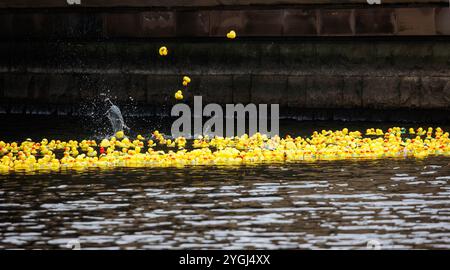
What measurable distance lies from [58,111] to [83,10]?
2518 millimetres

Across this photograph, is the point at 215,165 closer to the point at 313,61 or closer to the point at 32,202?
the point at 32,202

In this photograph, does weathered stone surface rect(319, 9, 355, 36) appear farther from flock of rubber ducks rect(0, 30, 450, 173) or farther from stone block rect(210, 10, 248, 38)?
flock of rubber ducks rect(0, 30, 450, 173)

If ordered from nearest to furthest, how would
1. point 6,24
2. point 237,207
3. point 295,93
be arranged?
1. point 237,207
2. point 295,93
3. point 6,24

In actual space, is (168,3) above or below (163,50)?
above

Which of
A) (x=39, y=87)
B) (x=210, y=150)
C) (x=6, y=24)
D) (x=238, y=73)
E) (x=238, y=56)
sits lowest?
(x=210, y=150)

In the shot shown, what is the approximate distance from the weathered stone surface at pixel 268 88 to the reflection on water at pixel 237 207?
8992mm

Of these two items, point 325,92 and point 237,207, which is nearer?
point 237,207

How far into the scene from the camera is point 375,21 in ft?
96.1

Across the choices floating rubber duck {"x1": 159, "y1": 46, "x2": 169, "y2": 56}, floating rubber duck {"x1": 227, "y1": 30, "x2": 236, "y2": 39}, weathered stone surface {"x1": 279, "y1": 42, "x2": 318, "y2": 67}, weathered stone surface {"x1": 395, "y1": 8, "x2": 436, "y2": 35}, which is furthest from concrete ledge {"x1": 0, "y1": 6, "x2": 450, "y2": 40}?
floating rubber duck {"x1": 159, "y1": 46, "x2": 169, "y2": 56}

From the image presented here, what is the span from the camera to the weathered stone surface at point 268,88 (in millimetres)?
29734

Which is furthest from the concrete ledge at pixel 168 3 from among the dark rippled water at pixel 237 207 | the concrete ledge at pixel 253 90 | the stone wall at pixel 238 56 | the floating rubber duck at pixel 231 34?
the dark rippled water at pixel 237 207

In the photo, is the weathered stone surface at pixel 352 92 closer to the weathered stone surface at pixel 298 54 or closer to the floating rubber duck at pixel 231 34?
the weathered stone surface at pixel 298 54

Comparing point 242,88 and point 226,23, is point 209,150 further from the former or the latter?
point 226,23

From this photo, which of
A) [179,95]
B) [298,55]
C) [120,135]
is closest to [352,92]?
[298,55]
